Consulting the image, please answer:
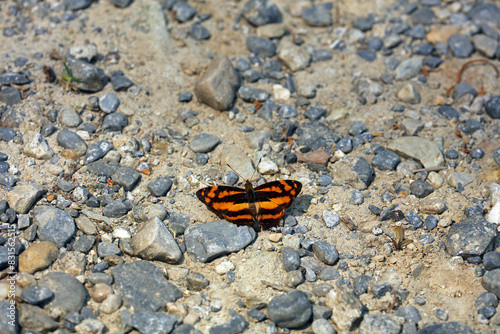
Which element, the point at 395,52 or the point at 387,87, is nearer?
the point at 387,87

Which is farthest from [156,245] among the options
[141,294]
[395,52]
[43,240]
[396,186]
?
[395,52]

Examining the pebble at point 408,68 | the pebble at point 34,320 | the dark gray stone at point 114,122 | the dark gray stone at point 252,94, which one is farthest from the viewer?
the pebble at point 408,68

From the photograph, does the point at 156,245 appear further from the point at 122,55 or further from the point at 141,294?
the point at 122,55

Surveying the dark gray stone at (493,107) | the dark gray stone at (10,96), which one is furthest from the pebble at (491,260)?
the dark gray stone at (10,96)

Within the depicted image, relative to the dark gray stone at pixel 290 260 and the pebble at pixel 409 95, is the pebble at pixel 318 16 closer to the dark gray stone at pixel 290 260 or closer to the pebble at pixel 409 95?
the pebble at pixel 409 95

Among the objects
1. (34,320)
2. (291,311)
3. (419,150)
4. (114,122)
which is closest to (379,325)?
(291,311)

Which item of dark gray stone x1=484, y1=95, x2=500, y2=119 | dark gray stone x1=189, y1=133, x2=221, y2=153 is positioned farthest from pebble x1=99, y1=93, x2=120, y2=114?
dark gray stone x1=484, y1=95, x2=500, y2=119
